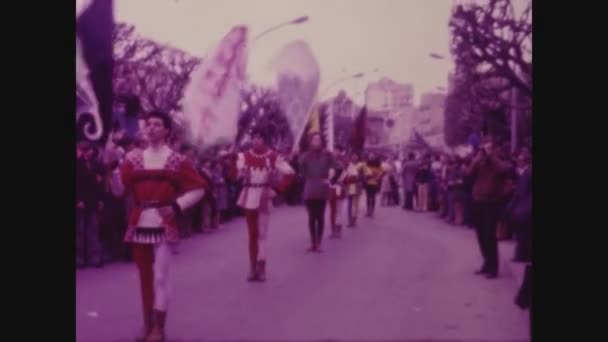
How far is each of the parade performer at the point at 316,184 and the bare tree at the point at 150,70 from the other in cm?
232

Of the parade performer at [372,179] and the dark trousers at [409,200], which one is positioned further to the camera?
the parade performer at [372,179]

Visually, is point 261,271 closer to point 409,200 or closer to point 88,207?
point 88,207

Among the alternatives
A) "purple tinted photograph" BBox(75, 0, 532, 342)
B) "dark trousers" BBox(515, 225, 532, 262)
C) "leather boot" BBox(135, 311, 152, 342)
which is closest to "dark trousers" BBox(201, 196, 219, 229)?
"purple tinted photograph" BBox(75, 0, 532, 342)

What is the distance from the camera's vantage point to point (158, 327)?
6.09 metres

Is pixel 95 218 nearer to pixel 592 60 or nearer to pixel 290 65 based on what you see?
pixel 290 65

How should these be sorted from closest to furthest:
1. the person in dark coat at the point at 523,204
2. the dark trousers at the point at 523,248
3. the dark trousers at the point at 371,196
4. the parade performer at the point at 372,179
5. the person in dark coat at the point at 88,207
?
the person in dark coat at the point at 523,204 → the dark trousers at the point at 523,248 → the person in dark coat at the point at 88,207 → the parade performer at the point at 372,179 → the dark trousers at the point at 371,196

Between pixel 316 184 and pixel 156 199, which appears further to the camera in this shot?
pixel 316 184

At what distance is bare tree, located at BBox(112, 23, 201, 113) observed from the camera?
714 cm

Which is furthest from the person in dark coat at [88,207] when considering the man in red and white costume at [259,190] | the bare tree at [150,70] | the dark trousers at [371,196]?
the dark trousers at [371,196]

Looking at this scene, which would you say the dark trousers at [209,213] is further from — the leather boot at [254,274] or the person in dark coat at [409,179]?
the leather boot at [254,274]

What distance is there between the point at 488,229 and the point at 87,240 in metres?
3.94

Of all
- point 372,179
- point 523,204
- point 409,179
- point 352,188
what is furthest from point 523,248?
point 372,179

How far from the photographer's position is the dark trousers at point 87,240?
9.34m

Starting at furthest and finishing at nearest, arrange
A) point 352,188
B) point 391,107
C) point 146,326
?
point 352,188
point 391,107
point 146,326
